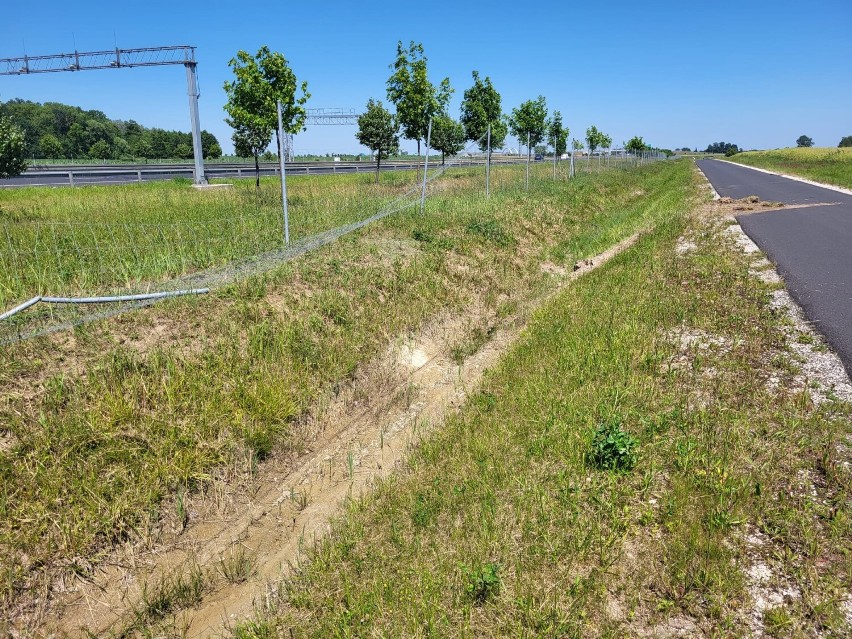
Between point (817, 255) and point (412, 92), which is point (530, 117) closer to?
point (412, 92)

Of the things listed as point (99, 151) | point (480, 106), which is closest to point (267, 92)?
point (480, 106)

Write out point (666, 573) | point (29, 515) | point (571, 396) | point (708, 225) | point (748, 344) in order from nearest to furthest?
point (666, 573), point (29, 515), point (571, 396), point (748, 344), point (708, 225)

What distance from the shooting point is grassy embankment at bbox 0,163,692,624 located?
4.09m

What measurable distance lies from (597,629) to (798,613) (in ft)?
3.65

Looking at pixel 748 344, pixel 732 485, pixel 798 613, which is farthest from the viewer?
pixel 748 344

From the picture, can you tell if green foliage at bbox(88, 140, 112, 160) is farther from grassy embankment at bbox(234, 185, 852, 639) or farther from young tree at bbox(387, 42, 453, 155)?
grassy embankment at bbox(234, 185, 852, 639)

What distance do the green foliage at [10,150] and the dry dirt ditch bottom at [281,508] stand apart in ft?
40.1

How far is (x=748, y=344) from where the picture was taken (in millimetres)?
6016

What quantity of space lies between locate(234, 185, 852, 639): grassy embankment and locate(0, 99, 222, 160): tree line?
62830mm

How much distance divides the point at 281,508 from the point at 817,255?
10990 millimetres

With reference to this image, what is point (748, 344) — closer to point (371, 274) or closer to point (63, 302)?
point (371, 274)

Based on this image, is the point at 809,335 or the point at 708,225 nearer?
the point at 809,335

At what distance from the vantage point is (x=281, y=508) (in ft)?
15.8

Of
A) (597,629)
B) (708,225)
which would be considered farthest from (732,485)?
(708,225)
